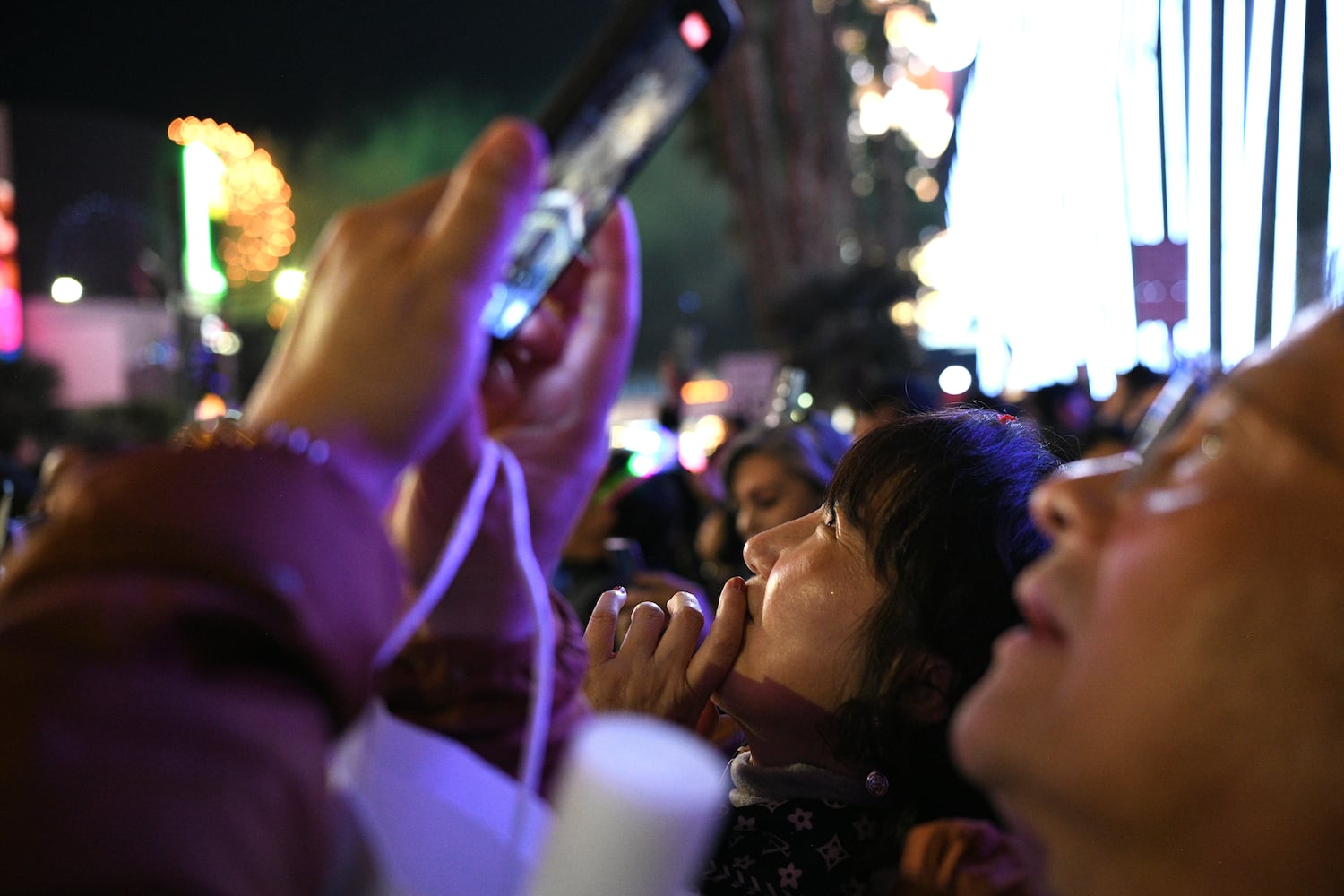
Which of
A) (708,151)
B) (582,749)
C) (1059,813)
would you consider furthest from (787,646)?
(708,151)

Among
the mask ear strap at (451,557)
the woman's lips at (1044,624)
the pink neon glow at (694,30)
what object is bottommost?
the woman's lips at (1044,624)

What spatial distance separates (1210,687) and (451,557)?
22.5 inches

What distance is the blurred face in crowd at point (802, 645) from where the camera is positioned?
4.92 feet

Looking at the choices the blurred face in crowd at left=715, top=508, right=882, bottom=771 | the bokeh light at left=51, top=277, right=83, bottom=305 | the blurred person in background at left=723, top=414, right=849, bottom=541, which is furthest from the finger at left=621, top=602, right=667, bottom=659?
the bokeh light at left=51, top=277, right=83, bottom=305

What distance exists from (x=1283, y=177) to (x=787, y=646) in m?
12.5

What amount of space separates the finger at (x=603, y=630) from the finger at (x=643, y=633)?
40 millimetres

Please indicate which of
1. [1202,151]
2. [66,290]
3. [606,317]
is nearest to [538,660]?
[606,317]

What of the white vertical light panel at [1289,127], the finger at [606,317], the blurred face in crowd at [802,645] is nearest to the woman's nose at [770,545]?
the blurred face in crowd at [802,645]

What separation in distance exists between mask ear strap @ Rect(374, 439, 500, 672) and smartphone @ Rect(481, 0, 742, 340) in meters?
0.17

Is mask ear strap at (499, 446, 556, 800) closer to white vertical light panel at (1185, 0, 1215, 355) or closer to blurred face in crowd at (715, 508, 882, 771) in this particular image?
blurred face in crowd at (715, 508, 882, 771)

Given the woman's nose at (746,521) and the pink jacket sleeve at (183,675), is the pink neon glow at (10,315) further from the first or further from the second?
the pink jacket sleeve at (183,675)

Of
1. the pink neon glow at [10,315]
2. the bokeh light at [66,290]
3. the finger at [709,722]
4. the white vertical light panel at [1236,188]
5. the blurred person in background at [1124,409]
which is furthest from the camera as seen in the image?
the pink neon glow at [10,315]

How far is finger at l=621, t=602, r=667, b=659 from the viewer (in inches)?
64.3

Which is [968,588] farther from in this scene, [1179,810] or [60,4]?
[60,4]
